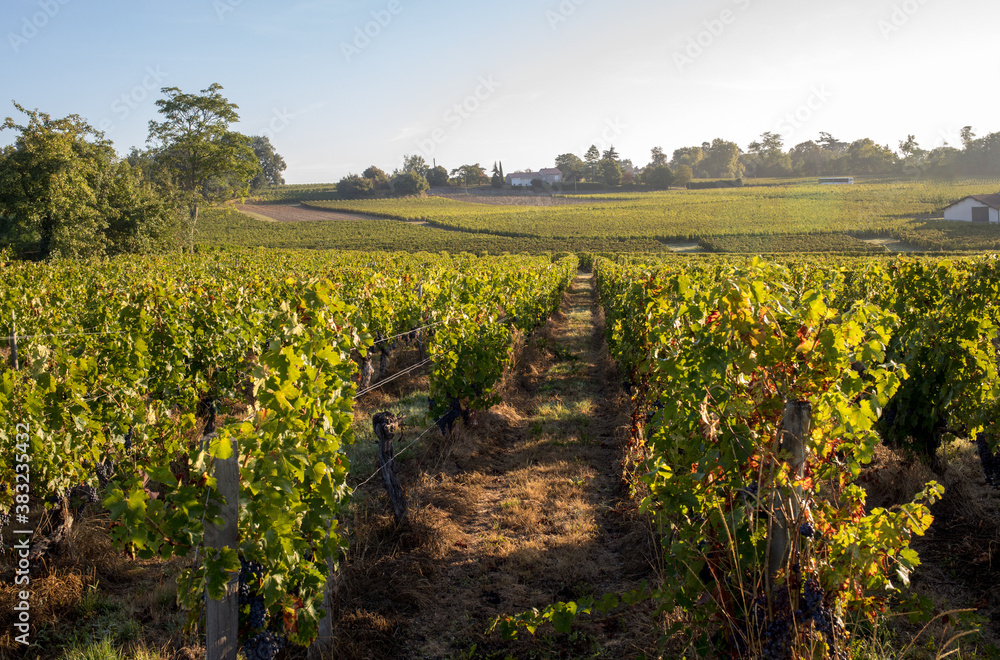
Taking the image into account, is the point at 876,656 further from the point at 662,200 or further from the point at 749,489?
the point at 662,200

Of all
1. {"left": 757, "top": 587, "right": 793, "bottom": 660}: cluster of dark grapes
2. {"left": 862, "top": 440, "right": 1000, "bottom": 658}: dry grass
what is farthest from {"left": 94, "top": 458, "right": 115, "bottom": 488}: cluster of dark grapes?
{"left": 862, "top": 440, "right": 1000, "bottom": 658}: dry grass

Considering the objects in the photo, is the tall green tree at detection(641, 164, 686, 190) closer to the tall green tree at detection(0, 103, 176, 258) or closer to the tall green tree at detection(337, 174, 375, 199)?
the tall green tree at detection(337, 174, 375, 199)

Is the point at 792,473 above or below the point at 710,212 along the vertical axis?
below

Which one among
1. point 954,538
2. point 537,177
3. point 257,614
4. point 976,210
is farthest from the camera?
point 537,177

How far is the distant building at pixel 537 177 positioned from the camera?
10212 centimetres

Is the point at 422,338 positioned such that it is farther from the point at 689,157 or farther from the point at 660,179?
the point at 689,157

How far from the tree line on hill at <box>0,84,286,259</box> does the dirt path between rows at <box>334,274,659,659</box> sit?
91.6 ft

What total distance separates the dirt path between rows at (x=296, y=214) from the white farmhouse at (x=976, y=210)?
61.3m

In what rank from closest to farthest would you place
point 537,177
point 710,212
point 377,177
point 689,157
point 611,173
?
point 710,212, point 377,177, point 611,173, point 537,177, point 689,157

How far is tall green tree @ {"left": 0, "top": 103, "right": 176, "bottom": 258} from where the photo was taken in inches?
1053

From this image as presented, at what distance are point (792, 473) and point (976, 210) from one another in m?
68.1

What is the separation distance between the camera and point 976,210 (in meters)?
53.2

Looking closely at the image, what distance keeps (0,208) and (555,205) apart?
204 feet

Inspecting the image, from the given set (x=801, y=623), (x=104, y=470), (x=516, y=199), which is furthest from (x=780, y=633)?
(x=516, y=199)
